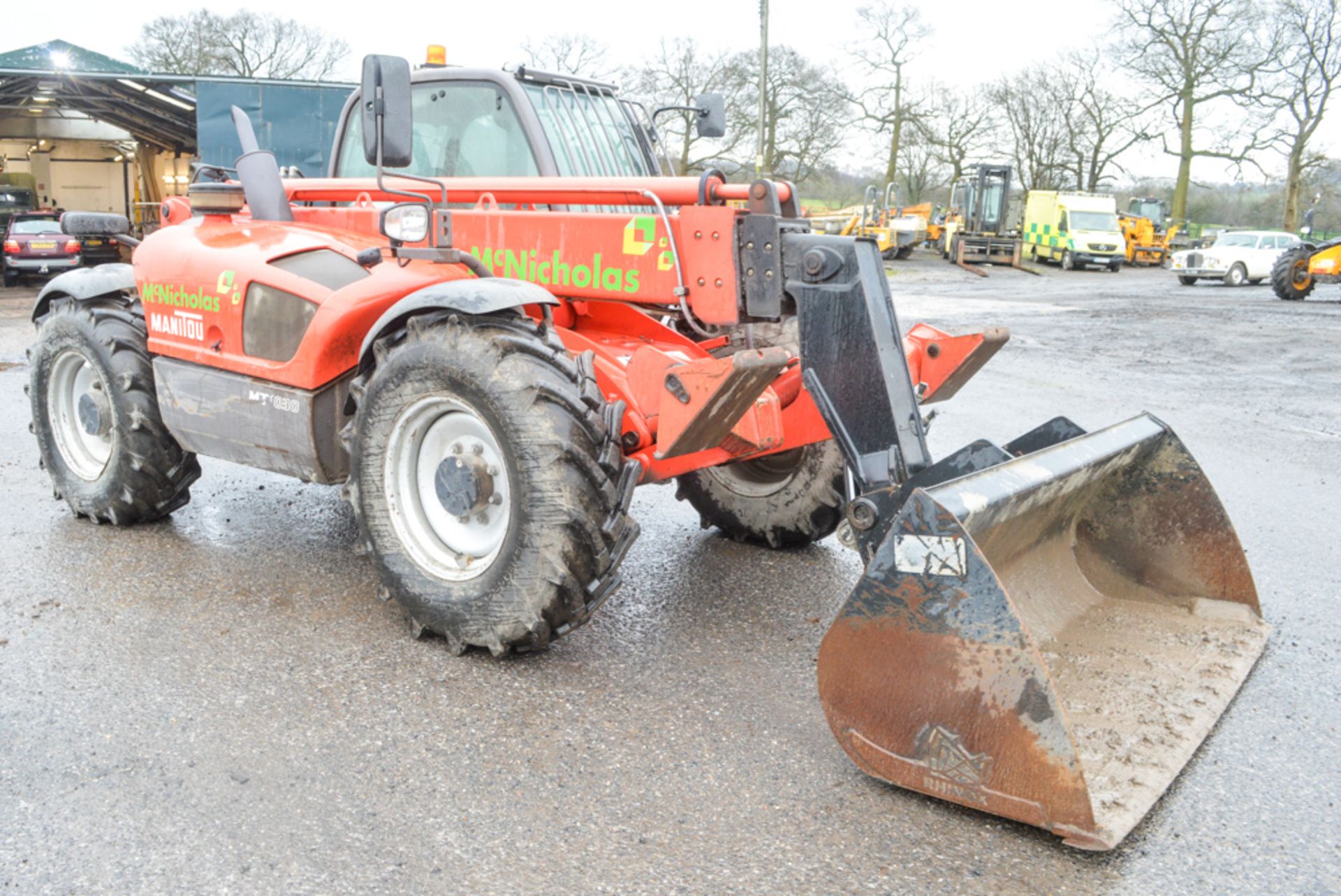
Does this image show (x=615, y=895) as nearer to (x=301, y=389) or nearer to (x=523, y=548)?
(x=523, y=548)

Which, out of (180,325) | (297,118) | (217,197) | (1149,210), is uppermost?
(297,118)

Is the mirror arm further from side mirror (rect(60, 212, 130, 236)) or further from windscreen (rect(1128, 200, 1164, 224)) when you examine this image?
windscreen (rect(1128, 200, 1164, 224))

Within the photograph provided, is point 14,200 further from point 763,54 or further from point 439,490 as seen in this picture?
point 439,490

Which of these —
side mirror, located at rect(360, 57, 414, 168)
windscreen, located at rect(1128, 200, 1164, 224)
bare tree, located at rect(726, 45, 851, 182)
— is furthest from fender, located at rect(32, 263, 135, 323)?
windscreen, located at rect(1128, 200, 1164, 224)

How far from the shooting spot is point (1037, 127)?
4734 centimetres

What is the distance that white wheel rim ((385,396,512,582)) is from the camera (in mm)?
3898

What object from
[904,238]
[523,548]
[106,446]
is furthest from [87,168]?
[523,548]

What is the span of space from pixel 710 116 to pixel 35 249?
20.6 meters

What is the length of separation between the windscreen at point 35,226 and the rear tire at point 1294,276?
970 inches

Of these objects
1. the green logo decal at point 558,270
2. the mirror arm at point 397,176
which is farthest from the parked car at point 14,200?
the green logo decal at point 558,270

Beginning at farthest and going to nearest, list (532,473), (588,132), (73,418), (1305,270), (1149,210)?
1. (1149,210)
2. (1305,270)
3. (73,418)
4. (588,132)
5. (532,473)

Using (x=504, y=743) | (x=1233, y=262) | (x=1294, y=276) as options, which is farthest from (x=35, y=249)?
(x=1233, y=262)

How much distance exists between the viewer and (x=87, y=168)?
36312mm

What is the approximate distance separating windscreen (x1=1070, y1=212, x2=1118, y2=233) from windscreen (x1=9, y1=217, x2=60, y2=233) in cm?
2847
